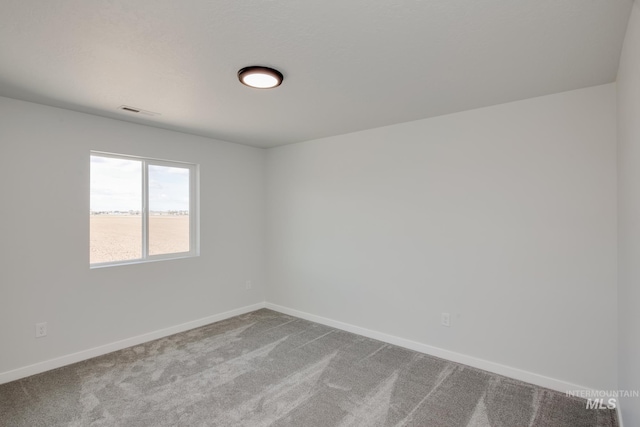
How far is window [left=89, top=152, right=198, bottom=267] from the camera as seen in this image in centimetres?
335

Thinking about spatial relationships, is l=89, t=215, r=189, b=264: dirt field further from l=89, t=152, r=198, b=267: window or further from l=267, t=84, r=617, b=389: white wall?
l=267, t=84, r=617, b=389: white wall

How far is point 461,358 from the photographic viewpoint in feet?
10.0

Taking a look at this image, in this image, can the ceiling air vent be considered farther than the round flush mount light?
Yes

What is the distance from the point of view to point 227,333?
3.80 meters

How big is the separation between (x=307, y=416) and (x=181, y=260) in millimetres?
2473

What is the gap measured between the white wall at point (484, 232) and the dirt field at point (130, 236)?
1677 mm

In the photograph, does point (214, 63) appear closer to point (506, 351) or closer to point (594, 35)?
point (594, 35)

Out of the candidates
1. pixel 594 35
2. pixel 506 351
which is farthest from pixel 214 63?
pixel 506 351

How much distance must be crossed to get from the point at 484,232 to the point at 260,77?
91.8 inches

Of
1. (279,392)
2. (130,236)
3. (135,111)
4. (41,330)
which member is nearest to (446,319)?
(279,392)

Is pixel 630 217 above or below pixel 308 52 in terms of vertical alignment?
below

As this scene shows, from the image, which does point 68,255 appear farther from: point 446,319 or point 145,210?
point 446,319

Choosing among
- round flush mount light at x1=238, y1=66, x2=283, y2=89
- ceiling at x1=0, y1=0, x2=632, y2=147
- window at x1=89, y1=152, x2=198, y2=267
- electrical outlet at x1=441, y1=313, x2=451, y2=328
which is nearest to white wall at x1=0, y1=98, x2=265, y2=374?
window at x1=89, y1=152, x2=198, y2=267

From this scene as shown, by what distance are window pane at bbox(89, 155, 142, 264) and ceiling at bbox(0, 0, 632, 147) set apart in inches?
28.2
